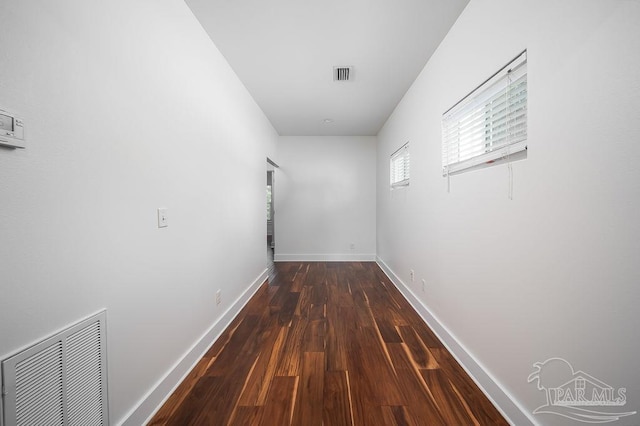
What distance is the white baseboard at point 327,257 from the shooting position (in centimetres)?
533

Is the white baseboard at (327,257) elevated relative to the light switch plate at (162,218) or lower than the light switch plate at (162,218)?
lower

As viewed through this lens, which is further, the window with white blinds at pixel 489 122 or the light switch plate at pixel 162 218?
the light switch plate at pixel 162 218

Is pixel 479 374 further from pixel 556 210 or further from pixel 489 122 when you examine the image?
pixel 489 122

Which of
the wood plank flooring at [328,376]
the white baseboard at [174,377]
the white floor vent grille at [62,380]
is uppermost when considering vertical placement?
the white floor vent grille at [62,380]

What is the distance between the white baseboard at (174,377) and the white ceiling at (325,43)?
2479 millimetres

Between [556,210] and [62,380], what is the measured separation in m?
2.07

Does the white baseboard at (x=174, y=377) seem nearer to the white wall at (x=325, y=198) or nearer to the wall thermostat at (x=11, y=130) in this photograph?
the wall thermostat at (x=11, y=130)

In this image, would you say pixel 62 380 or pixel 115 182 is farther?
pixel 115 182

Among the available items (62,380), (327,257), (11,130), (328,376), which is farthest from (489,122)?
(327,257)

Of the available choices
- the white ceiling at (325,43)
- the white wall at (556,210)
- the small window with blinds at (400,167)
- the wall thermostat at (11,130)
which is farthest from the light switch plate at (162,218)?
the small window with blinds at (400,167)

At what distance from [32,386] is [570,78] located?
7.44 ft

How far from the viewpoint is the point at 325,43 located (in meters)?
2.25

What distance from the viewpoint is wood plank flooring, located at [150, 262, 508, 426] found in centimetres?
140

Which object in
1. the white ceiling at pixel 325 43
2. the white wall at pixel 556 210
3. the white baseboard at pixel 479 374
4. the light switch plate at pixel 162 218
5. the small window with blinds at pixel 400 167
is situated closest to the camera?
the white wall at pixel 556 210
